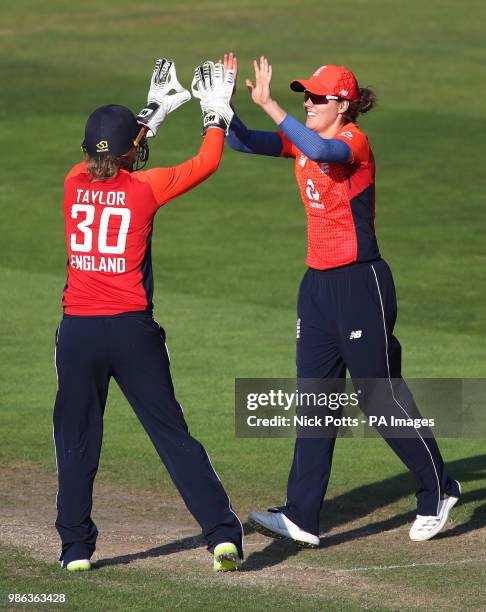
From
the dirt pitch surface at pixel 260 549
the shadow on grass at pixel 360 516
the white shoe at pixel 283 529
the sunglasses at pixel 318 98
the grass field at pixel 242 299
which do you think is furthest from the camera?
the sunglasses at pixel 318 98

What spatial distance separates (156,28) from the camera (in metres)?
35.8

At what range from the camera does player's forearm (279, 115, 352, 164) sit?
7129mm

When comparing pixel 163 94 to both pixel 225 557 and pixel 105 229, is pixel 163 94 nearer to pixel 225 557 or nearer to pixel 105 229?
pixel 105 229

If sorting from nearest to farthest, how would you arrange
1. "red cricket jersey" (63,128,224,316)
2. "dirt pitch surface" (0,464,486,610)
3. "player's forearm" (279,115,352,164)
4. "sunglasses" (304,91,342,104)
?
"dirt pitch surface" (0,464,486,610) → "red cricket jersey" (63,128,224,316) → "player's forearm" (279,115,352,164) → "sunglasses" (304,91,342,104)

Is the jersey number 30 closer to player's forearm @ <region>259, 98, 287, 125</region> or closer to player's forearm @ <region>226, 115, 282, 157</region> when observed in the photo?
player's forearm @ <region>259, 98, 287, 125</region>

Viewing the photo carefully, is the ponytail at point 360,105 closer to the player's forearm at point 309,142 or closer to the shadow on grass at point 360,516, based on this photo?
the player's forearm at point 309,142

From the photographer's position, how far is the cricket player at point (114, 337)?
676 centimetres

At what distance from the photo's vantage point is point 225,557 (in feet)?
22.3

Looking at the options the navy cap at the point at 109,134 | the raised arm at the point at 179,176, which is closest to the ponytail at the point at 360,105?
the raised arm at the point at 179,176

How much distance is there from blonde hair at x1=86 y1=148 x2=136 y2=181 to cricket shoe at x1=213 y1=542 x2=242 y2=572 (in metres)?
1.83

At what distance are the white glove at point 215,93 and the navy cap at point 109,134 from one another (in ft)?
1.67

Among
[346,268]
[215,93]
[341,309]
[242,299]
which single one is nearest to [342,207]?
[346,268]

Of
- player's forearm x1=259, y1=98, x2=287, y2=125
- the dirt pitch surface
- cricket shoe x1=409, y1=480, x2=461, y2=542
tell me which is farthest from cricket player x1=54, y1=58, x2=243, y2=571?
cricket shoe x1=409, y1=480, x2=461, y2=542

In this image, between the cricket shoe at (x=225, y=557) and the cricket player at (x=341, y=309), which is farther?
the cricket player at (x=341, y=309)
